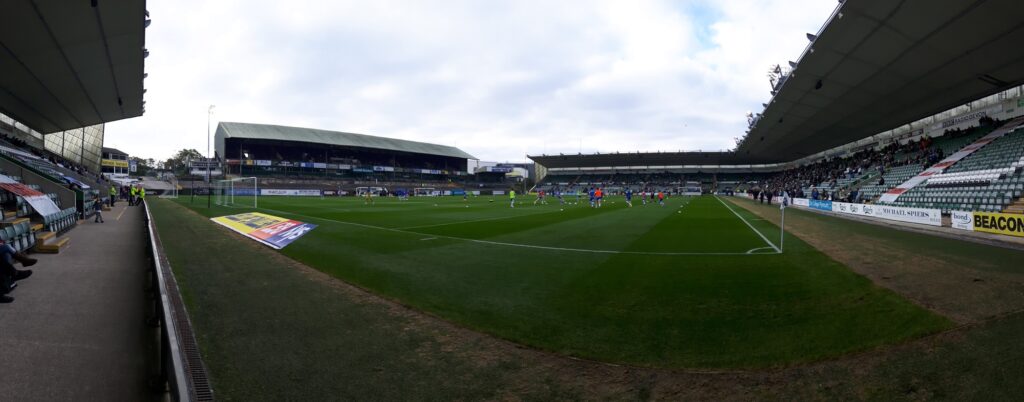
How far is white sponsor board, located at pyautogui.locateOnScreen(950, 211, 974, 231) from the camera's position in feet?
53.1

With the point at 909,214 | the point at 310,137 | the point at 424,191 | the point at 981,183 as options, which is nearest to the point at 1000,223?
the point at 909,214

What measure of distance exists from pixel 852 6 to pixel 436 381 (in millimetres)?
21581

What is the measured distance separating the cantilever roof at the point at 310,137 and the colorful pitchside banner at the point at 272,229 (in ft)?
219

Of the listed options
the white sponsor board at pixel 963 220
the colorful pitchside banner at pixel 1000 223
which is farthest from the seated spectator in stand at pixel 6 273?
the white sponsor board at pixel 963 220

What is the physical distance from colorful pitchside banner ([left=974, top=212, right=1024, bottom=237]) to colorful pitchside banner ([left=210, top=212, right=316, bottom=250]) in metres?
23.6

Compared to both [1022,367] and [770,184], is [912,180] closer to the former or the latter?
[1022,367]

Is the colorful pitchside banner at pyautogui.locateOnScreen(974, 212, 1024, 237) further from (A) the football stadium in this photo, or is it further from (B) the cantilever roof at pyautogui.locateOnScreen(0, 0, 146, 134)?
(B) the cantilever roof at pyautogui.locateOnScreen(0, 0, 146, 134)

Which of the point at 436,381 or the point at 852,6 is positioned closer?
the point at 436,381

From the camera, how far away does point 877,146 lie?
4581cm

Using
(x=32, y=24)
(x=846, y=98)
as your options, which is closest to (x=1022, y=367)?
(x=32, y=24)

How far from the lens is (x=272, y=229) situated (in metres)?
15.1

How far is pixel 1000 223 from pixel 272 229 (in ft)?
85.2

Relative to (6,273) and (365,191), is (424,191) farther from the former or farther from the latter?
(6,273)

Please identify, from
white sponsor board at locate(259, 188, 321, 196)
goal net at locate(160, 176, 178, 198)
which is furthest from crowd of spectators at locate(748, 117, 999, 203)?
goal net at locate(160, 176, 178, 198)
